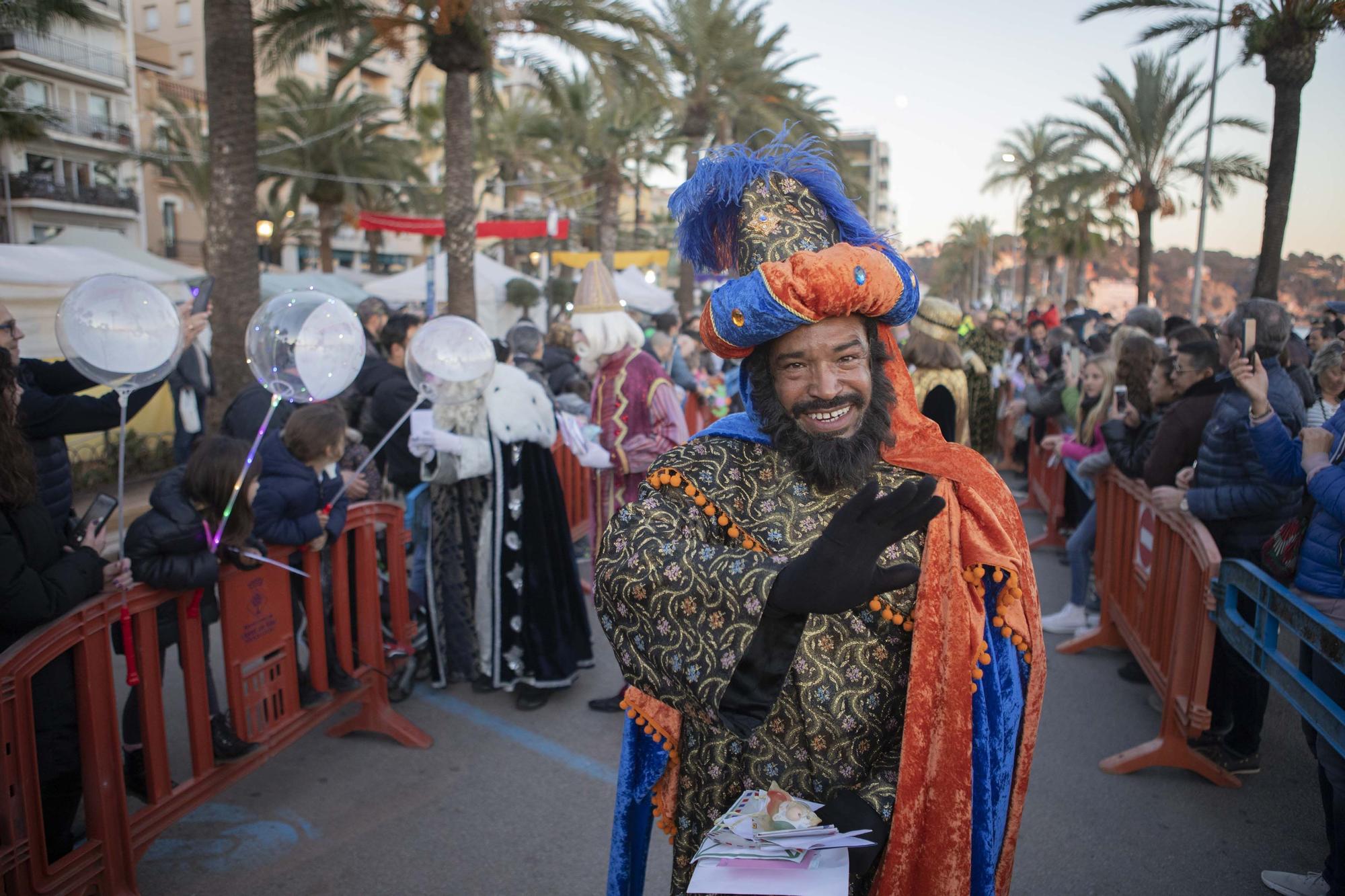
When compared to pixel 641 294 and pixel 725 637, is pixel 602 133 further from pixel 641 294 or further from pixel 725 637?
pixel 725 637

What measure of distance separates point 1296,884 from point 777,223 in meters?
3.14

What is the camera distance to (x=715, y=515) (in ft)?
6.28

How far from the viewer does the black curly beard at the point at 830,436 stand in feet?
6.31

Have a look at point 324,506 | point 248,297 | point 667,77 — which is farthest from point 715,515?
point 667,77

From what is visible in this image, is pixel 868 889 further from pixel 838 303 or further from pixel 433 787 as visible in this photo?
pixel 433 787

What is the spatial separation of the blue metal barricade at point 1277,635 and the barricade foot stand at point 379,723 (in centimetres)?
367

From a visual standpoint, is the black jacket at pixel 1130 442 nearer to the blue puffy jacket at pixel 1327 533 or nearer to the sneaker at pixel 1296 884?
the blue puffy jacket at pixel 1327 533

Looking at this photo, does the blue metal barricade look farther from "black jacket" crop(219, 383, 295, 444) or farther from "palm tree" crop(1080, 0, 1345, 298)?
"palm tree" crop(1080, 0, 1345, 298)

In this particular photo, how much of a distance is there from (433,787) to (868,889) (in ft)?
8.95

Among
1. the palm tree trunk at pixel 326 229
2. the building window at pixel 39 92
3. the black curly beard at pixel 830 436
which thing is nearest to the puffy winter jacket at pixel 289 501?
the black curly beard at pixel 830 436

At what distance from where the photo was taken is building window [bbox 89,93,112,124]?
35.7 metres

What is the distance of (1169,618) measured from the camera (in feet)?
14.2

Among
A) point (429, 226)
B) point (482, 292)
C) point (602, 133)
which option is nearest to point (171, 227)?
point (602, 133)

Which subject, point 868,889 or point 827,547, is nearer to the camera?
point 827,547
